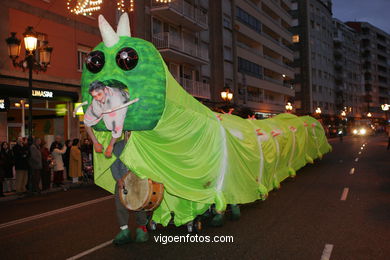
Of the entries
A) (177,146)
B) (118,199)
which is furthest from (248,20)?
(118,199)

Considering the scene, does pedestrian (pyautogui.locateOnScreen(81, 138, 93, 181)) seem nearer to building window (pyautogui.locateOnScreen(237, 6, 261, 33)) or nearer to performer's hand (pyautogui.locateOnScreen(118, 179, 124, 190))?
performer's hand (pyautogui.locateOnScreen(118, 179, 124, 190))

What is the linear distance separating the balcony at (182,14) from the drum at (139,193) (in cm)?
2158

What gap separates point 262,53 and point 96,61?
44740 mm

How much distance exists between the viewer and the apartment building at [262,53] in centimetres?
4053

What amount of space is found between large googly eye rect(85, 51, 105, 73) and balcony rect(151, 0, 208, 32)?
21402 millimetres

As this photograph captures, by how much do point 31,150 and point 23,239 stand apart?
673 centimetres

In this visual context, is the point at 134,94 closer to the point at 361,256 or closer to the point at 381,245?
the point at 361,256

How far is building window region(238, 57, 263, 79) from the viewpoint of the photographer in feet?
133

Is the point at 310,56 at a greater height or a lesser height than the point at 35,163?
greater

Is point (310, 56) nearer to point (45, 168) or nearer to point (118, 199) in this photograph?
point (45, 168)

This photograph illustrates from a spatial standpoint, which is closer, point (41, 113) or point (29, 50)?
point (29, 50)

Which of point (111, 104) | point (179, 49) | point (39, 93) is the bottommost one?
point (111, 104)

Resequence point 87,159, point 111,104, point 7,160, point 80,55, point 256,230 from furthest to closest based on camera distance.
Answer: point 80,55, point 87,159, point 7,160, point 256,230, point 111,104

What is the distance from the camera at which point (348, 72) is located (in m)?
92.9
